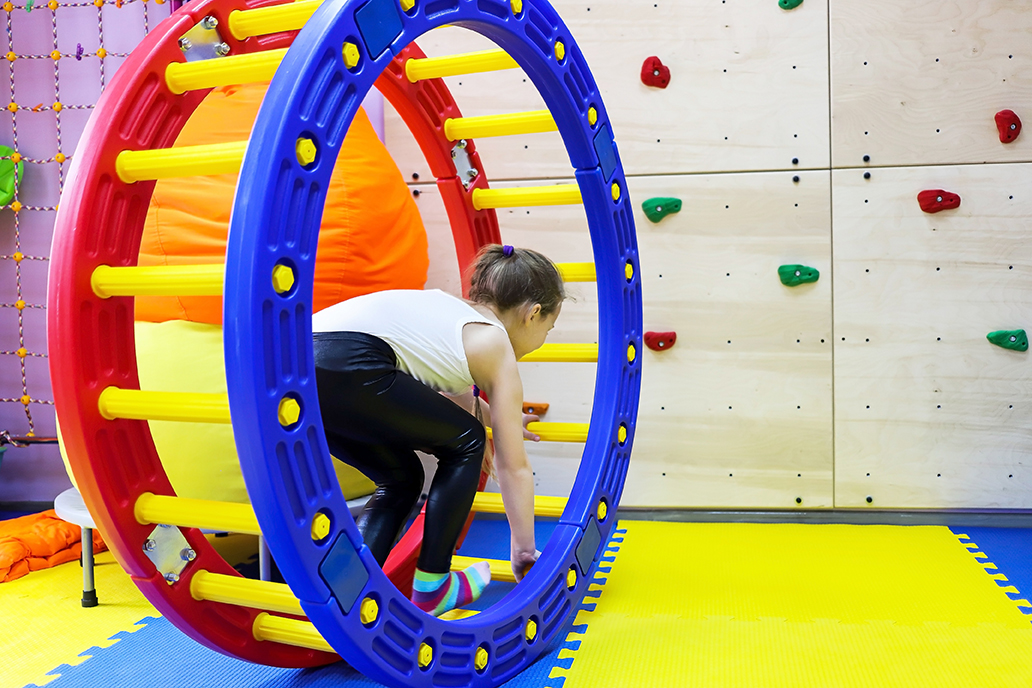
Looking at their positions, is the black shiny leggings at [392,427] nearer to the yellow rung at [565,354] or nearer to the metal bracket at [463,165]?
the yellow rung at [565,354]

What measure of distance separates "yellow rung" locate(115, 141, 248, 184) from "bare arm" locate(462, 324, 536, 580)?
61 cm

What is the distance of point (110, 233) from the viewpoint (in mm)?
1445

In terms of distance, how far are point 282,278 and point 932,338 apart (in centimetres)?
231

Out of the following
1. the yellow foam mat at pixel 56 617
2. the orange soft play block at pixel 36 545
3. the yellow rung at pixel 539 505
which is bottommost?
the yellow foam mat at pixel 56 617

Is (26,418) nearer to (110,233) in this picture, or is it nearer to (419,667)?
(110,233)

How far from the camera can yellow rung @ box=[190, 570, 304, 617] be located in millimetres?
1386

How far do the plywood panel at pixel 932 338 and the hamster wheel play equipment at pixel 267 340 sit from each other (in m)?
1.18

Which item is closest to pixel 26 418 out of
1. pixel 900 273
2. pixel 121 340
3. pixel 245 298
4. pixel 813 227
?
pixel 121 340

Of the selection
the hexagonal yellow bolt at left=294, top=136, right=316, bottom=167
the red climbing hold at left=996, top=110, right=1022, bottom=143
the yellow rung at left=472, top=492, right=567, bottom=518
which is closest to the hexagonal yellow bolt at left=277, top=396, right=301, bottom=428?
the hexagonal yellow bolt at left=294, top=136, right=316, bottom=167

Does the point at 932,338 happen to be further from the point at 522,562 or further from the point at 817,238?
the point at 522,562

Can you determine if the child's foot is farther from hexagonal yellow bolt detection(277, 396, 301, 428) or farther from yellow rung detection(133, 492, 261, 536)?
hexagonal yellow bolt detection(277, 396, 301, 428)

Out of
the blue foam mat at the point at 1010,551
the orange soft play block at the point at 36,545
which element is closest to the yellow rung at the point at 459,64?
the orange soft play block at the point at 36,545

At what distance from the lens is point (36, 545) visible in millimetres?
2400

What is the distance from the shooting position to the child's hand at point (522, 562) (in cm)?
181
